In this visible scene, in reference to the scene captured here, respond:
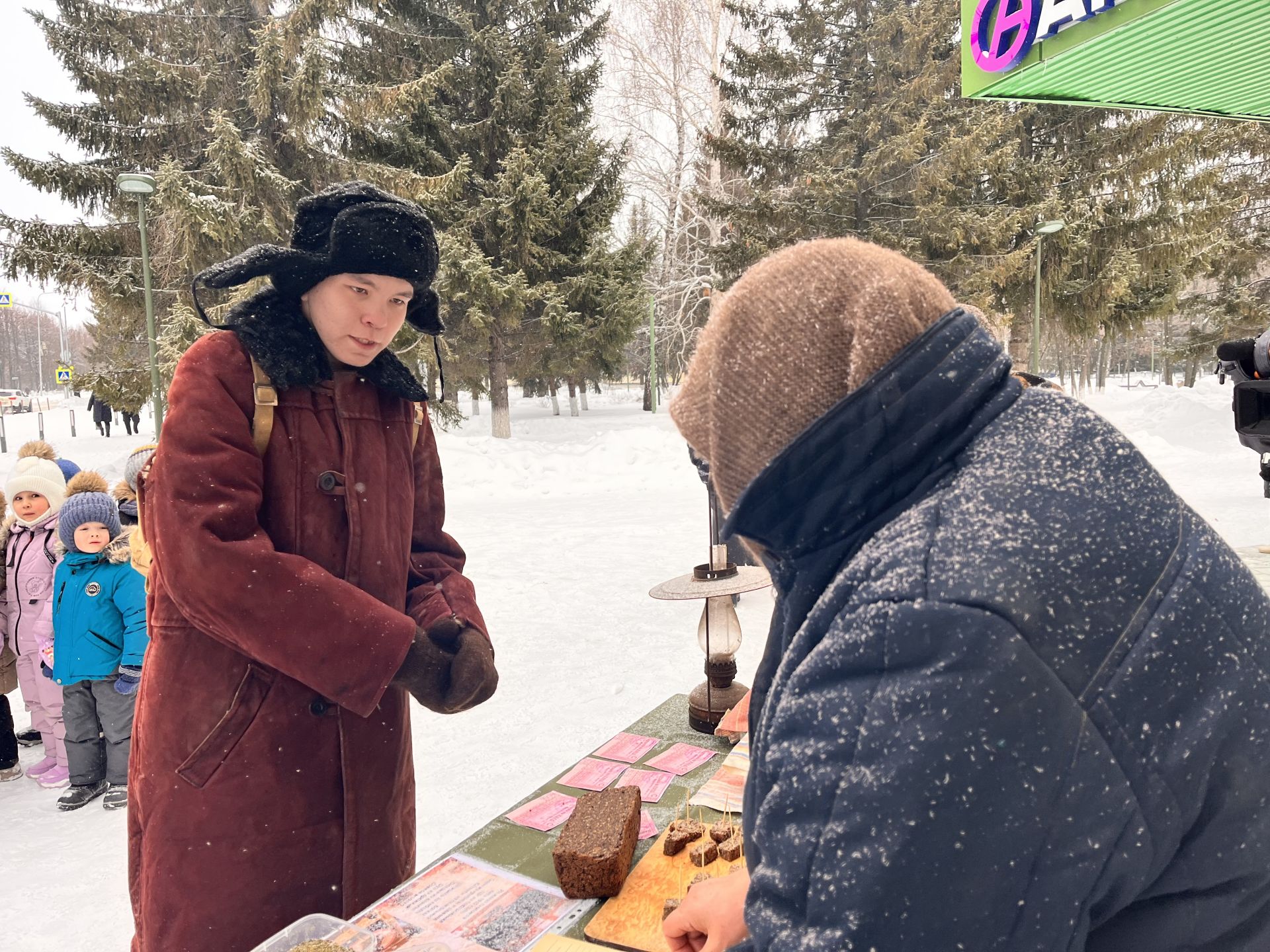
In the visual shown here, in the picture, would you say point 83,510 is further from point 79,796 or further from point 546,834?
point 546,834

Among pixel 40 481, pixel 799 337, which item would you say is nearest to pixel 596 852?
pixel 799 337

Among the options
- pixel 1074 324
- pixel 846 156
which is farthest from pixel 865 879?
pixel 1074 324

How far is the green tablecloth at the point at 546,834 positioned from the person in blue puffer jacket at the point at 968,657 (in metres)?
1.14

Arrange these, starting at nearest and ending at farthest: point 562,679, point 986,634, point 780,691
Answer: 1. point 986,634
2. point 780,691
3. point 562,679

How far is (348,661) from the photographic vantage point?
155 centimetres

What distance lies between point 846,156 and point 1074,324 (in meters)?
6.67

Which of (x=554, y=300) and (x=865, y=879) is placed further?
(x=554, y=300)

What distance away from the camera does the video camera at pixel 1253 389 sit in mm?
4285

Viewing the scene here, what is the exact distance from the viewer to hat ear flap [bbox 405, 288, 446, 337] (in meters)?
2.00

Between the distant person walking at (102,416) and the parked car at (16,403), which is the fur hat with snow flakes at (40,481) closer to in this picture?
the distant person walking at (102,416)

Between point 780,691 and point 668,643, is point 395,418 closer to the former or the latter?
point 780,691

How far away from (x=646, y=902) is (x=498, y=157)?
59.2 feet

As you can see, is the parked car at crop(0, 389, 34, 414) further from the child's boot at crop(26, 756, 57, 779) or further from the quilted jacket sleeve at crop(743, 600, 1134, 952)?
the quilted jacket sleeve at crop(743, 600, 1134, 952)

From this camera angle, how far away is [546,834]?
79.1 inches
